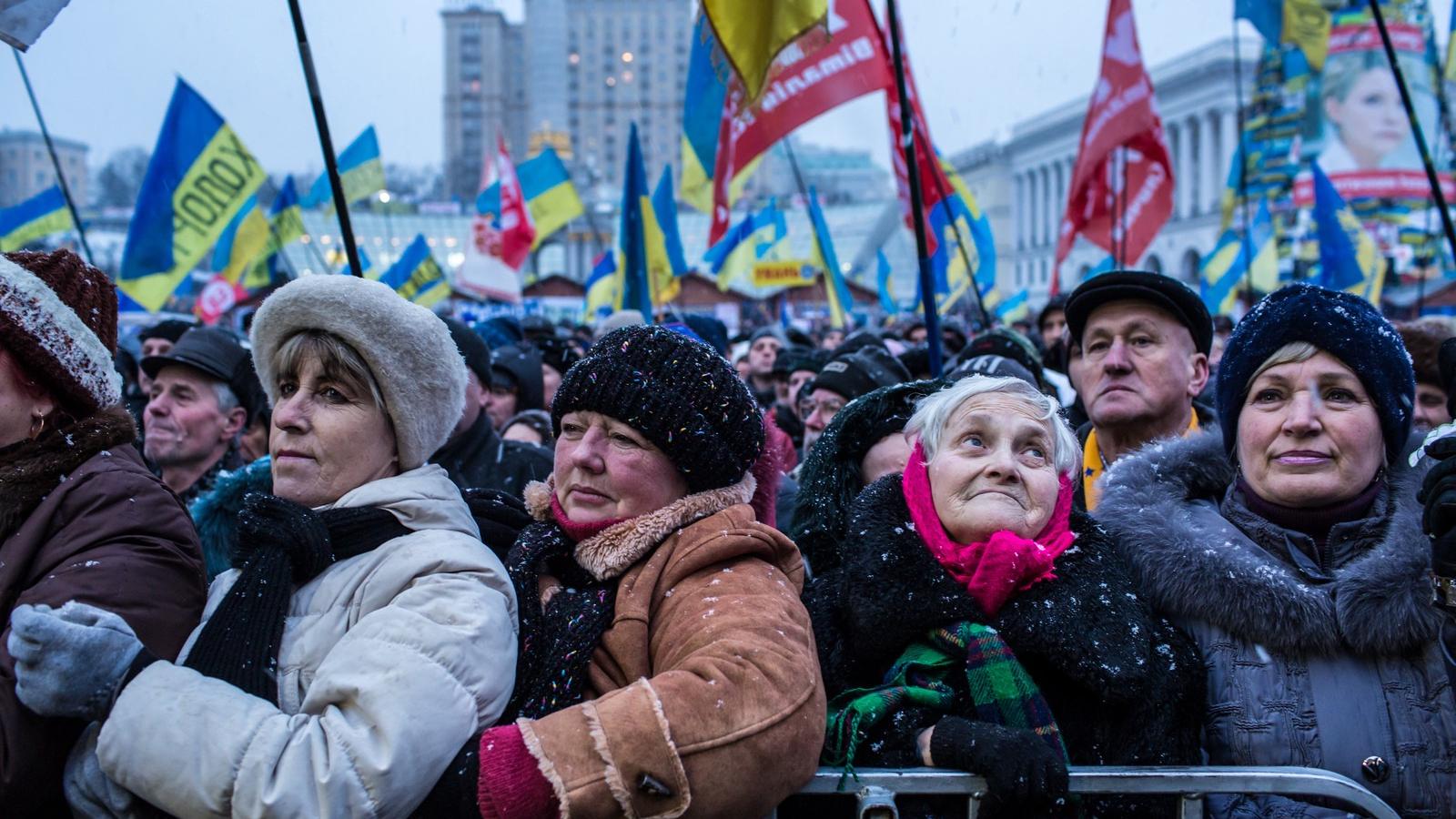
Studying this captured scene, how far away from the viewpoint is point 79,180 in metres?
97.6

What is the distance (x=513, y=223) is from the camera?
14.1 meters

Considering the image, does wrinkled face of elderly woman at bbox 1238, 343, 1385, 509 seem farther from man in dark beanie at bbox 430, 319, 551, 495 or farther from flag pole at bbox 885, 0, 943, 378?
man in dark beanie at bbox 430, 319, 551, 495

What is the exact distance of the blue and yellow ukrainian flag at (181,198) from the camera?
8.76 metres

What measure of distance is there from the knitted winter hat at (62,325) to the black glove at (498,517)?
79 centimetres

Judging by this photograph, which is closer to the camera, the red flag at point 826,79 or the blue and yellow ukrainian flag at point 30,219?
the red flag at point 826,79

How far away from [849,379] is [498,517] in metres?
2.64

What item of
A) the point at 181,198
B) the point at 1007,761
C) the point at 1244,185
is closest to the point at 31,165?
the point at 181,198

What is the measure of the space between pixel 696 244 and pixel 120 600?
206ft

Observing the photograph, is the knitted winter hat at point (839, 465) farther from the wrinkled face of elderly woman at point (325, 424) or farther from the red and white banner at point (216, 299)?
the red and white banner at point (216, 299)

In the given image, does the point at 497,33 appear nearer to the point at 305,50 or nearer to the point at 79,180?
the point at 79,180

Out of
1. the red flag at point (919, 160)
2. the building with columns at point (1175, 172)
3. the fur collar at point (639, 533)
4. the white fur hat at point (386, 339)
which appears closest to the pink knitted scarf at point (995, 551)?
the fur collar at point (639, 533)

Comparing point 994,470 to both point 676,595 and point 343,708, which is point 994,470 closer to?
point 676,595

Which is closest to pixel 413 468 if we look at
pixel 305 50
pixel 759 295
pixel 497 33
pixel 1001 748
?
pixel 1001 748

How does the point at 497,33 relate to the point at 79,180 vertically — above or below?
above
